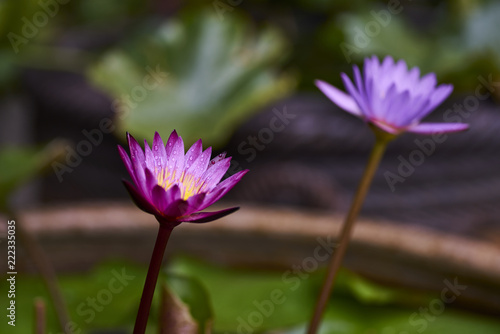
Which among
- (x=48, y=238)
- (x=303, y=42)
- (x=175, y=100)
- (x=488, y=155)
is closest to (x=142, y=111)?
(x=175, y=100)

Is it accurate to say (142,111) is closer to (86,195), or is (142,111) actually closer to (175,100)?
(175,100)

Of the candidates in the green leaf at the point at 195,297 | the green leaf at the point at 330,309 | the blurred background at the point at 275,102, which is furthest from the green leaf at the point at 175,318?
the blurred background at the point at 275,102

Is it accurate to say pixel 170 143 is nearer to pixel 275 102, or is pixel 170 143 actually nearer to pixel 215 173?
pixel 215 173

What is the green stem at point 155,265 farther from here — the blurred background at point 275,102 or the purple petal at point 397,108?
the blurred background at point 275,102

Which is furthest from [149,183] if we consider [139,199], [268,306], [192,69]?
[192,69]

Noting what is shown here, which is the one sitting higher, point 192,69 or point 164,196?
point 192,69

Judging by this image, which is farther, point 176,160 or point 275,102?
point 275,102
